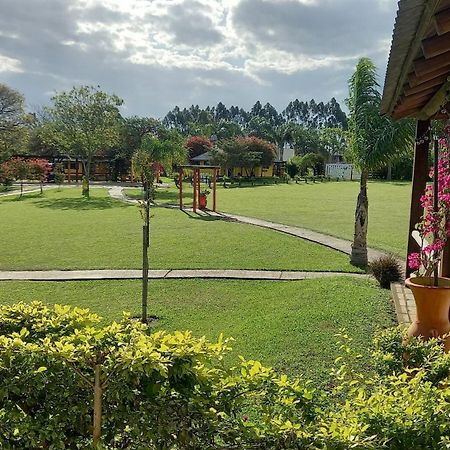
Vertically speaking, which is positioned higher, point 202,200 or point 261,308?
point 202,200

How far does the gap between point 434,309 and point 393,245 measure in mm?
8306

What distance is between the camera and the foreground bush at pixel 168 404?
71.2 inches

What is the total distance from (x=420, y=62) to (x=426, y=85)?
1122 mm

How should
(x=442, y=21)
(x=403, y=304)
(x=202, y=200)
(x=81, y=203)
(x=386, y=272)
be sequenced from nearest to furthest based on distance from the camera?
1. (x=442, y=21)
2. (x=403, y=304)
3. (x=386, y=272)
4. (x=202, y=200)
5. (x=81, y=203)

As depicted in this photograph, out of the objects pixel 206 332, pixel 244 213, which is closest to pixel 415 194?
pixel 206 332

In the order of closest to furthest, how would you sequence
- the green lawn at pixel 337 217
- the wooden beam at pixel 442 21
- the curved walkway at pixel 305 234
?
the wooden beam at pixel 442 21 < the curved walkway at pixel 305 234 < the green lawn at pixel 337 217

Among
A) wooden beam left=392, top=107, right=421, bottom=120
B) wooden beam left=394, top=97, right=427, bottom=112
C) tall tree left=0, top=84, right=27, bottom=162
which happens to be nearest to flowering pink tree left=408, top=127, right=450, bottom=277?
wooden beam left=394, top=97, right=427, bottom=112

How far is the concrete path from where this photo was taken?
8.93m

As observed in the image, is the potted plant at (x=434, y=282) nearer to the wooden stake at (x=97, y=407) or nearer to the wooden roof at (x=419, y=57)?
the wooden roof at (x=419, y=57)

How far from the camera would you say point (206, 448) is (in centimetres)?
186

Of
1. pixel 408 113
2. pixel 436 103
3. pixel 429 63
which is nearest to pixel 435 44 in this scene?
pixel 429 63

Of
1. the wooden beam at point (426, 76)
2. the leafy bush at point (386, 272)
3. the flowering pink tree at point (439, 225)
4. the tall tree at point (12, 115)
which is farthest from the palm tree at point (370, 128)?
the tall tree at point (12, 115)

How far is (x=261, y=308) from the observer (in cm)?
Answer: 692

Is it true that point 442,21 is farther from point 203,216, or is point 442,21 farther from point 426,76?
point 203,216
